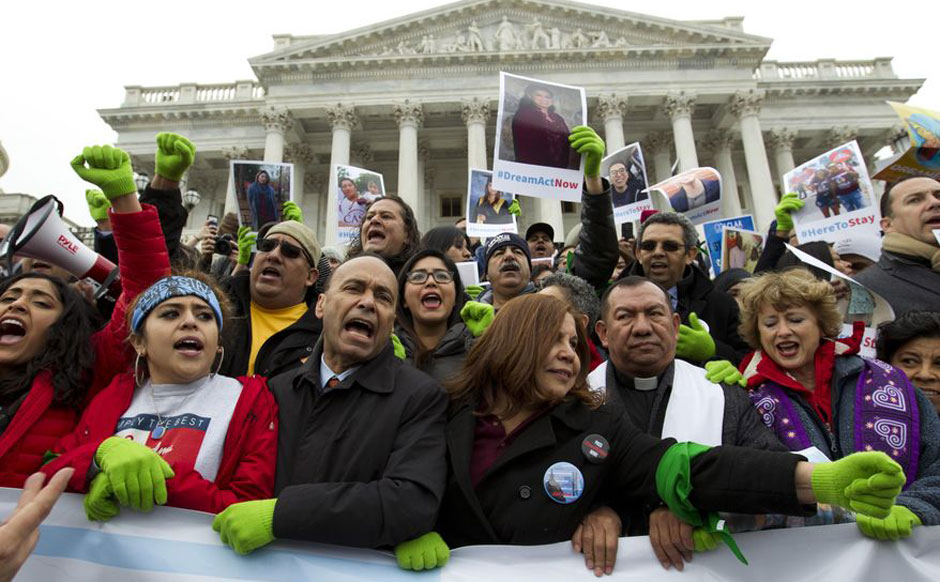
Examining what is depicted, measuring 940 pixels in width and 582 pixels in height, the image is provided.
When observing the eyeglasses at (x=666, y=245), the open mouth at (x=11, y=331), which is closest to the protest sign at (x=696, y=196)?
the eyeglasses at (x=666, y=245)

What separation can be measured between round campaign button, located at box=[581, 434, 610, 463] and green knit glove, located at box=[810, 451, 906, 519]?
0.81m

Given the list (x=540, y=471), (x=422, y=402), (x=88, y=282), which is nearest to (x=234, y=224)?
(x=88, y=282)

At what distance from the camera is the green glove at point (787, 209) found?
253 inches

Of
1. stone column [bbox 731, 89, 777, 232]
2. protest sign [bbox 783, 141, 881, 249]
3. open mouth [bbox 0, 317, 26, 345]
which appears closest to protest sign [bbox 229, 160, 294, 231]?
open mouth [bbox 0, 317, 26, 345]

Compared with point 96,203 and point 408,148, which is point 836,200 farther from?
point 408,148

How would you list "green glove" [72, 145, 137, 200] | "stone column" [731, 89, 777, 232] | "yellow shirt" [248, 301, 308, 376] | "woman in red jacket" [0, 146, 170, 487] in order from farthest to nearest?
"stone column" [731, 89, 777, 232], "yellow shirt" [248, 301, 308, 376], "green glove" [72, 145, 137, 200], "woman in red jacket" [0, 146, 170, 487]

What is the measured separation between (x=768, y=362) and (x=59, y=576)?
367cm

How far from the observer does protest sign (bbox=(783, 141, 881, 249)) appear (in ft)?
20.8

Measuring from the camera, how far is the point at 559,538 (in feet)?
7.97

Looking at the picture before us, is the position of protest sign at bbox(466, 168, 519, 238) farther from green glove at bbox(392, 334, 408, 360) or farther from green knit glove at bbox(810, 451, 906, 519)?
green knit glove at bbox(810, 451, 906, 519)

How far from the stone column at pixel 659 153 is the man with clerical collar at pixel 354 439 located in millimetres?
33099

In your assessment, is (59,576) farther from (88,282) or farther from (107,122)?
(107,122)

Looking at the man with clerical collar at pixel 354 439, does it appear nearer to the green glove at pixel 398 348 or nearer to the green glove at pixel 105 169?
the green glove at pixel 398 348

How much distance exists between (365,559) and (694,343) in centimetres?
263
